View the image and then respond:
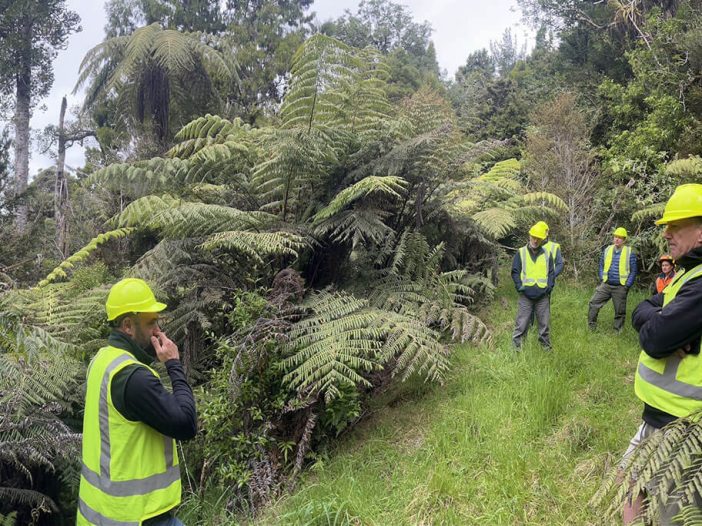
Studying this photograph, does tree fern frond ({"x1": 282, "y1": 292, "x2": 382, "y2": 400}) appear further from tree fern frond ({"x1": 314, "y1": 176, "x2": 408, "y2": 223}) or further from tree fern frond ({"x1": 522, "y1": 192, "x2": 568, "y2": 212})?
tree fern frond ({"x1": 522, "y1": 192, "x2": 568, "y2": 212})

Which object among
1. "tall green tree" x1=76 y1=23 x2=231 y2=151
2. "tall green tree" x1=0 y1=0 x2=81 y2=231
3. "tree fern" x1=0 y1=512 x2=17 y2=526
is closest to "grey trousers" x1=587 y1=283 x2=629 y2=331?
"tree fern" x1=0 y1=512 x2=17 y2=526

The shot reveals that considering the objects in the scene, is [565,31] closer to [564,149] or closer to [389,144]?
[564,149]

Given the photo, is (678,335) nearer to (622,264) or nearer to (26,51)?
(622,264)

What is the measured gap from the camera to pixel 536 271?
5074mm

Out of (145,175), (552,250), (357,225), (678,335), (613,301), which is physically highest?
(145,175)

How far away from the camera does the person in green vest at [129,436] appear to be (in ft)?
6.61

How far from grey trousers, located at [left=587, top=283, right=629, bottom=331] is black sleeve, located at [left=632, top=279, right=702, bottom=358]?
4491mm

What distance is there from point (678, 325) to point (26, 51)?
21.3 meters

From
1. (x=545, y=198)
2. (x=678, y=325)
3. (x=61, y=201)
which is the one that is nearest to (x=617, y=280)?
(x=545, y=198)

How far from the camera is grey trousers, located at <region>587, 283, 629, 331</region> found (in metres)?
5.95

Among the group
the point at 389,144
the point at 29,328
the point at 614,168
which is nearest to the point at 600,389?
the point at 389,144

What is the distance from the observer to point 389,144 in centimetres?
502

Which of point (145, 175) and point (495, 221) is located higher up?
point (145, 175)

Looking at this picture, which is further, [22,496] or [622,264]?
[622,264]
